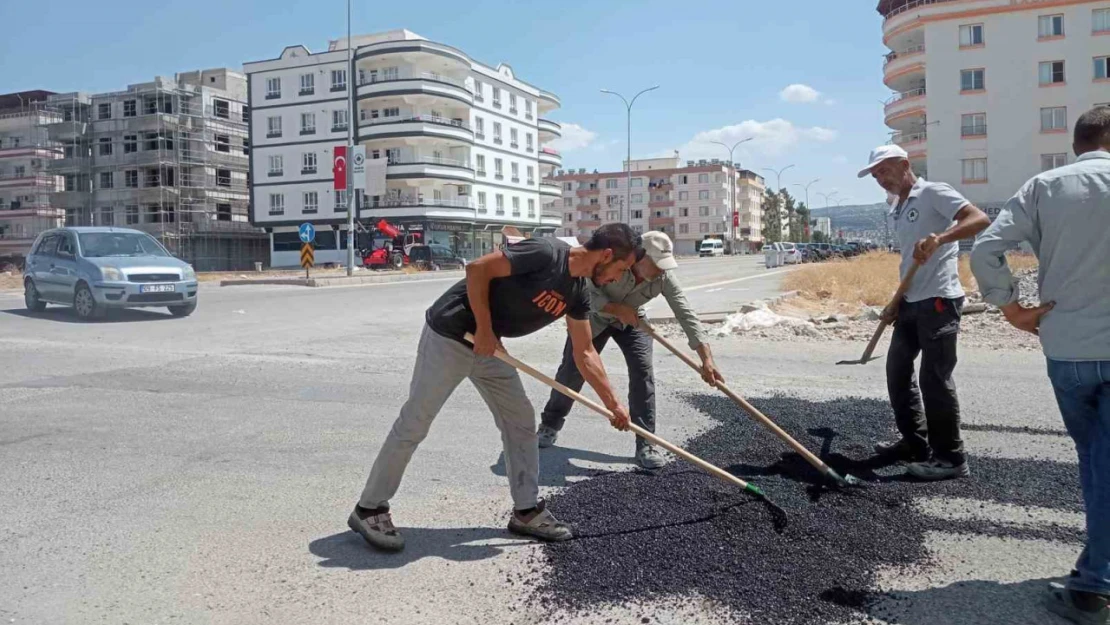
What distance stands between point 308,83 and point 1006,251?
62.5 m

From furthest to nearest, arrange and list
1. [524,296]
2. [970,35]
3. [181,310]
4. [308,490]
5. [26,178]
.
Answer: [26,178], [970,35], [181,310], [308,490], [524,296]

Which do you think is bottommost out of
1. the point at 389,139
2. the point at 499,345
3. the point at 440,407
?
the point at 440,407

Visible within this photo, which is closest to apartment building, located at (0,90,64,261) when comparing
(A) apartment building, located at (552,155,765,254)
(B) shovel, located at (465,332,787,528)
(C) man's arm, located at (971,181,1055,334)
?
(A) apartment building, located at (552,155,765,254)

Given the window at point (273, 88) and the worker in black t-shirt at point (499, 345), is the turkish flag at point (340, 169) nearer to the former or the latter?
the window at point (273, 88)

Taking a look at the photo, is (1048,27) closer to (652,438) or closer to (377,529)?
(652,438)

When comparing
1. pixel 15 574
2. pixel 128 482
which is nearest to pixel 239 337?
pixel 128 482

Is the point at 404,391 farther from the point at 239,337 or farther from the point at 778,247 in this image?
the point at 778,247

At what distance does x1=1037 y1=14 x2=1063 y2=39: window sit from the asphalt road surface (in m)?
45.3

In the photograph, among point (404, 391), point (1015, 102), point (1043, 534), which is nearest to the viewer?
point (1043, 534)

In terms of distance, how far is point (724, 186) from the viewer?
4085 inches

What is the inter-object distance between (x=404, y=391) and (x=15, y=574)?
4.46 meters

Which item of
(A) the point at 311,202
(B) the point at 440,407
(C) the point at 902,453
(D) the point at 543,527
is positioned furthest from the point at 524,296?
(A) the point at 311,202

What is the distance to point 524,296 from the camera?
3676mm

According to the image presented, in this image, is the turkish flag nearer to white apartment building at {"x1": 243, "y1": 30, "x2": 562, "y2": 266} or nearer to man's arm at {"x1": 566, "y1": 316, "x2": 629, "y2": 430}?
white apartment building at {"x1": 243, "y1": 30, "x2": 562, "y2": 266}
